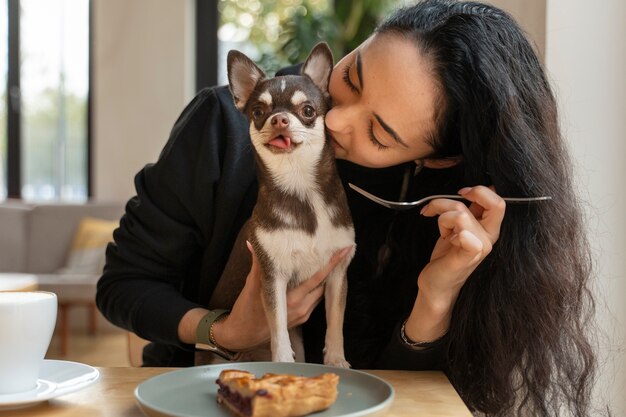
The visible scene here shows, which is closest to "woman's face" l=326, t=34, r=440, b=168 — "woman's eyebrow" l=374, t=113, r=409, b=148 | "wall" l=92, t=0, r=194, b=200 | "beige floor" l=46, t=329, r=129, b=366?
"woman's eyebrow" l=374, t=113, r=409, b=148

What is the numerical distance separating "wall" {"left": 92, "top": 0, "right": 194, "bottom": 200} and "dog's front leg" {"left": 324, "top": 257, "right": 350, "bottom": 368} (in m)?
5.26

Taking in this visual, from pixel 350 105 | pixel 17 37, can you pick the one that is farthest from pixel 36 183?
pixel 350 105

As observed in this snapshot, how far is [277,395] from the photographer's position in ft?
2.81

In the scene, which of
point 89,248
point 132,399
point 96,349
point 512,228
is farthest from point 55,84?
point 132,399

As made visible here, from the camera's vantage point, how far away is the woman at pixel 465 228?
4.19ft

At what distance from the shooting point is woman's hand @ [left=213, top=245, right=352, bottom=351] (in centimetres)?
128

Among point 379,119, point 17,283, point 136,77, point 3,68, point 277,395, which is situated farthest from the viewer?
point 3,68

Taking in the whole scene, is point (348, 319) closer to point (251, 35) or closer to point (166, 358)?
point (166, 358)

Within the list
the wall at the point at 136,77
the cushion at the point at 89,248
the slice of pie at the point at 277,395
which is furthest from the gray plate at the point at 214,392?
the wall at the point at 136,77

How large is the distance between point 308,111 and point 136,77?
5501 millimetres

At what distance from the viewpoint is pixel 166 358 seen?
5.45ft

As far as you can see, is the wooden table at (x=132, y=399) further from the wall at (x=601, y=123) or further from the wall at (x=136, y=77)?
the wall at (x=136, y=77)

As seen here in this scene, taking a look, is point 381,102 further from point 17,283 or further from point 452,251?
point 17,283

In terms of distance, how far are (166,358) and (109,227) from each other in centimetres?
430
